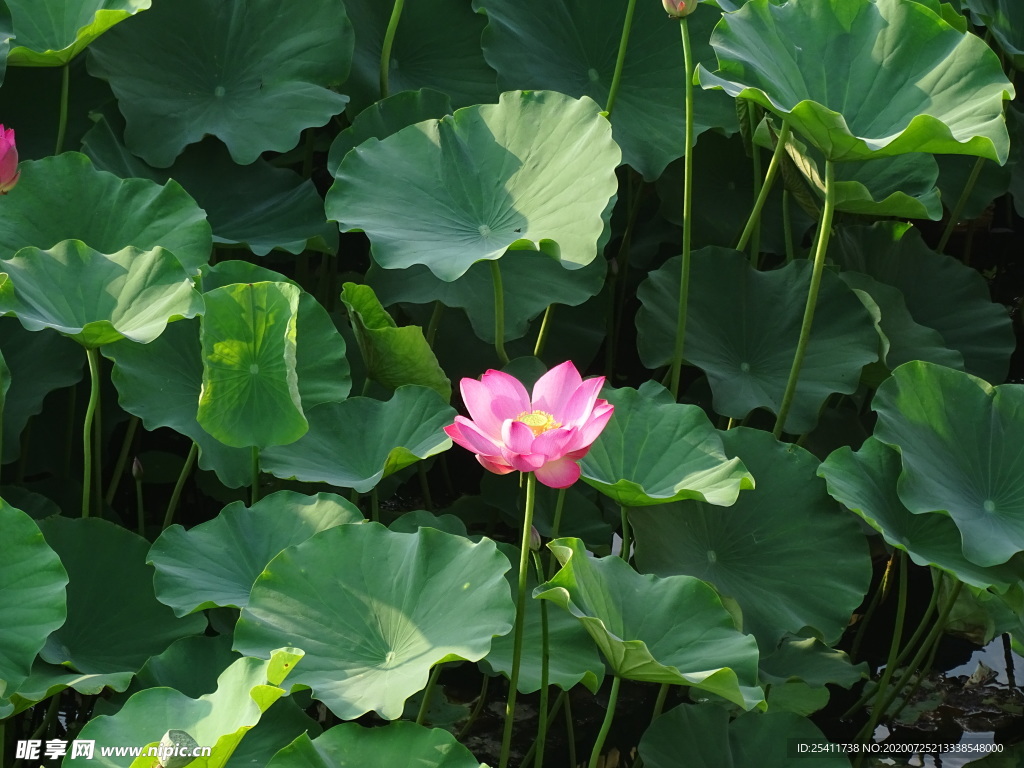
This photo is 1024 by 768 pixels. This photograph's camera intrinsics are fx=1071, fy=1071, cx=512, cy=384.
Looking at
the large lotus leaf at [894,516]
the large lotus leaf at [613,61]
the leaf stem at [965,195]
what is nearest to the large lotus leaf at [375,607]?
the large lotus leaf at [894,516]

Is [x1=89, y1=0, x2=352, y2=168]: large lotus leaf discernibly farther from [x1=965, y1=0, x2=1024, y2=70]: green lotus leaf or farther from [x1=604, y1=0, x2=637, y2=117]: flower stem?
[x1=965, y1=0, x2=1024, y2=70]: green lotus leaf

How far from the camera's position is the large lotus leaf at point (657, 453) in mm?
1414

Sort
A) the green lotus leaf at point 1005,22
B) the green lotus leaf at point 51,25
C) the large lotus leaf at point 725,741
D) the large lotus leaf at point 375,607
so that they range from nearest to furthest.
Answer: the large lotus leaf at point 375,607
the large lotus leaf at point 725,741
the green lotus leaf at point 51,25
the green lotus leaf at point 1005,22

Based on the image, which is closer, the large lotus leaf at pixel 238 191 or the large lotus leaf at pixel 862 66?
the large lotus leaf at pixel 862 66

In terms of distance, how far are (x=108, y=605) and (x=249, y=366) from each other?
37cm

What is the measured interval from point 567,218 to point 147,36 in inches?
36.6

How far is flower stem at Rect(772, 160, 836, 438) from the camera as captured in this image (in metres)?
1.54

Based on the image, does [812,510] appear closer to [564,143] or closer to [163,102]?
[564,143]

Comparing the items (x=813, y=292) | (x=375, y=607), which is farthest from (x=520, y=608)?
(x=813, y=292)

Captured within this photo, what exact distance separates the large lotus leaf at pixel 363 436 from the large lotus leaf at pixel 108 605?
0.23m

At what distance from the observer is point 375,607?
123 centimetres

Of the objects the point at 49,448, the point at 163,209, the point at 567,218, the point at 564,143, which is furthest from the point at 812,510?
the point at 49,448

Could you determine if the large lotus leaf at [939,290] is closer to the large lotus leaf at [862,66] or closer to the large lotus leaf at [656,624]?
the large lotus leaf at [862,66]

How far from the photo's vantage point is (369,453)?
154cm
